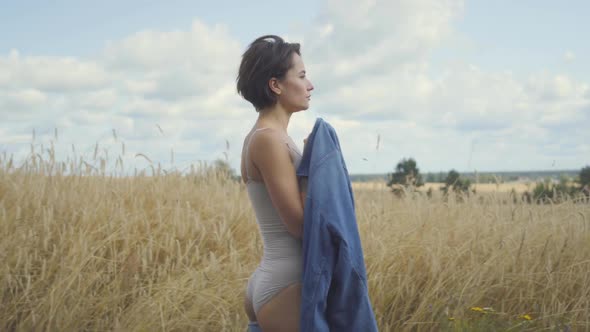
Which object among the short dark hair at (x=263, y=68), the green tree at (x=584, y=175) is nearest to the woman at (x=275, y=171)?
the short dark hair at (x=263, y=68)

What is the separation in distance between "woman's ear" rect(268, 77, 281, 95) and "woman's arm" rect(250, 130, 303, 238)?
190mm

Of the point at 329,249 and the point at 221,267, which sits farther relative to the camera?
the point at 221,267

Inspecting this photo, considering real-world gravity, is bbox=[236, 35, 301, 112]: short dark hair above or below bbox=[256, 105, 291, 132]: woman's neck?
above

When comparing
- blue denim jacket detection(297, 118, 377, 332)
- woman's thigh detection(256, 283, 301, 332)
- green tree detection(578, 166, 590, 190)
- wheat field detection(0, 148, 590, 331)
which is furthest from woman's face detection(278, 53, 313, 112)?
green tree detection(578, 166, 590, 190)

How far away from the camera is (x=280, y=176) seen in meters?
1.85

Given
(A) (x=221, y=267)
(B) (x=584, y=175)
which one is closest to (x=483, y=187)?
(A) (x=221, y=267)

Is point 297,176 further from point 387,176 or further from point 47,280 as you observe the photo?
point 387,176

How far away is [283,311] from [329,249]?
11.1 inches

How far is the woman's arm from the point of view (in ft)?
6.09

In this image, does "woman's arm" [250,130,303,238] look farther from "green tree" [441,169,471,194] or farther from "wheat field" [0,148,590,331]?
"green tree" [441,169,471,194]

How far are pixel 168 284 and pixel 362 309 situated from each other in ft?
7.55

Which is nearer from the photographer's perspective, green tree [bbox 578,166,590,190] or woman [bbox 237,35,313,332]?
woman [bbox 237,35,313,332]

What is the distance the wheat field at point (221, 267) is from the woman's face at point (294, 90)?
72.7 inches

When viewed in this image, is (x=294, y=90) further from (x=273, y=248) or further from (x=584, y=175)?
(x=584, y=175)
